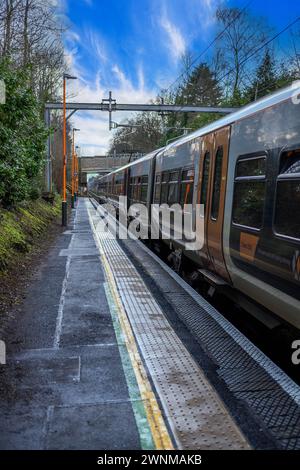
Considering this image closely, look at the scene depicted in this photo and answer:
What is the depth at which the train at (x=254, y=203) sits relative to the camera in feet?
14.1

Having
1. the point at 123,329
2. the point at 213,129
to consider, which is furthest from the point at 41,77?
the point at 123,329

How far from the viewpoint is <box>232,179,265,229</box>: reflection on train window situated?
5004 millimetres

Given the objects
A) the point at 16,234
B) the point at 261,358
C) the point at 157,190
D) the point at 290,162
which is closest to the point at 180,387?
the point at 261,358

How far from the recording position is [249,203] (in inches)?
209

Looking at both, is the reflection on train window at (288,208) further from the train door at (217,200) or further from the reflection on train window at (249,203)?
the train door at (217,200)

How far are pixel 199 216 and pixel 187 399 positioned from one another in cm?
402

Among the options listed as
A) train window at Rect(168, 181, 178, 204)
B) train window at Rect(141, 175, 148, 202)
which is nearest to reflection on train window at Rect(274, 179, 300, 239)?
train window at Rect(168, 181, 178, 204)

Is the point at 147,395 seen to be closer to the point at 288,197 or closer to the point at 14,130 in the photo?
the point at 288,197

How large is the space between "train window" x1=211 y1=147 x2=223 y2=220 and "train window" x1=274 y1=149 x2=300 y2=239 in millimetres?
2082

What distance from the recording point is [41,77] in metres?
29.3

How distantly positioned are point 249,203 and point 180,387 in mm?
2297

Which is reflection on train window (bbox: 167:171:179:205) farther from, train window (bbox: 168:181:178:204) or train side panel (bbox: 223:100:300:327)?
train side panel (bbox: 223:100:300:327)

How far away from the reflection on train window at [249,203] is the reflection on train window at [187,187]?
8.40 ft

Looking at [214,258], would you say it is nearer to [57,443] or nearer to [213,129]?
[213,129]
